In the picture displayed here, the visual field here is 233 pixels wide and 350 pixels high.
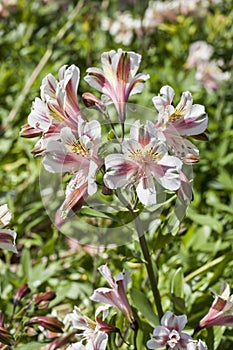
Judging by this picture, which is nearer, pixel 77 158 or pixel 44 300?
pixel 77 158

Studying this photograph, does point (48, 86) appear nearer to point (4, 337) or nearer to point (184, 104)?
point (184, 104)

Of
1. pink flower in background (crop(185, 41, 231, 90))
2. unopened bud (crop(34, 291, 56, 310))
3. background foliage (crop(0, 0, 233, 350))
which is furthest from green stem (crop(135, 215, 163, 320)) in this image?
pink flower in background (crop(185, 41, 231, 90))

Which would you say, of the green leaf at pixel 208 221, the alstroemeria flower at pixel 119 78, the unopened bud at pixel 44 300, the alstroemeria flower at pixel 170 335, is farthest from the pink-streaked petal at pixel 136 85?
the green leaf at pixel 208 221

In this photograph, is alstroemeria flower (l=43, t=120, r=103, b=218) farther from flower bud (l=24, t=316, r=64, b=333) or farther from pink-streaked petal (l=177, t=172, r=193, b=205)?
flower bud (l=24, t=316, r=64, b=333)

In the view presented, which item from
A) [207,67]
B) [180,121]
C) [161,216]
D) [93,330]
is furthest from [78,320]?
[207,67]

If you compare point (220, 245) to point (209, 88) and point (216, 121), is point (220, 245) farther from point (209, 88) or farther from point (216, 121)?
point (209, 88)

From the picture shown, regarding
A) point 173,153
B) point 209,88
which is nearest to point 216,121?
point 209,88
